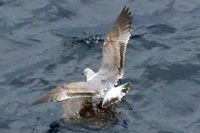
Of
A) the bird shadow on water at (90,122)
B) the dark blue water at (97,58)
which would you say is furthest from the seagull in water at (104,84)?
the dark blue water at (97,58)

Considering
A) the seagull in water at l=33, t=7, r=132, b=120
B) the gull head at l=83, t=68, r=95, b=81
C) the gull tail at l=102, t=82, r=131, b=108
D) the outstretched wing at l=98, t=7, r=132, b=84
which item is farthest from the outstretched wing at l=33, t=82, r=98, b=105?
the outstretched wing at l=98, t=7, r=132, b=84

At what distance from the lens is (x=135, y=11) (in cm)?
1270

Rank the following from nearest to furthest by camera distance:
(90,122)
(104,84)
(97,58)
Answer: (90,122)
(104,84)
(97,58)

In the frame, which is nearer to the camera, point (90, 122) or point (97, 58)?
point (90, 122)

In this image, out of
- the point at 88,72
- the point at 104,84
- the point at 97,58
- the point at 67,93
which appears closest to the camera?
the point at 67,93

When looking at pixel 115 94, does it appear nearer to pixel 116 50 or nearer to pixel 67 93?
pixel 67 93

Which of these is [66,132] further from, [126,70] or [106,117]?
[126,70]

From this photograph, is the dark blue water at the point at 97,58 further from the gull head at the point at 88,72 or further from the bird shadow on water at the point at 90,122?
the gull head at the point at 88,72

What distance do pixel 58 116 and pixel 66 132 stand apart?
→ 612 mm

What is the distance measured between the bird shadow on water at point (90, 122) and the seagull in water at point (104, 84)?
0.44 ft

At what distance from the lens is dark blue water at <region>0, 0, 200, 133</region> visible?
9.39 m

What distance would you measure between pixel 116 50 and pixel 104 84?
78cm

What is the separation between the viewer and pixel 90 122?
9.32 m

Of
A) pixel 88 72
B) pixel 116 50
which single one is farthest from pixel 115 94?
pixel 116 50
